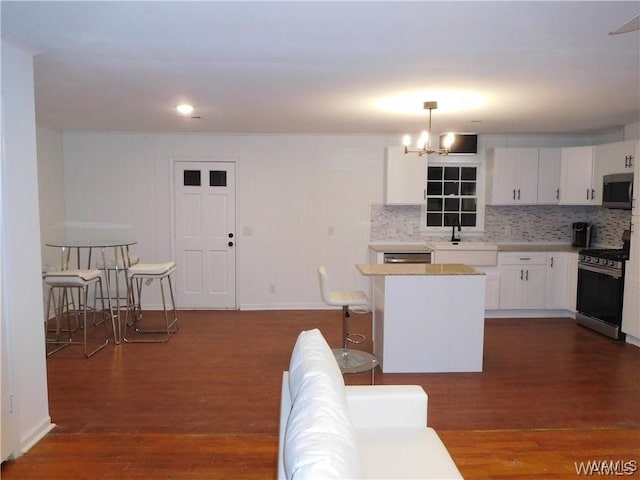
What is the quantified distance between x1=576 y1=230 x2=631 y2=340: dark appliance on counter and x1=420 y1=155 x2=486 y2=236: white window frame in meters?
1.33

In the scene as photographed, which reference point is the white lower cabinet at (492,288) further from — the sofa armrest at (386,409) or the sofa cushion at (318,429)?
the sofa cushion at (318,429)

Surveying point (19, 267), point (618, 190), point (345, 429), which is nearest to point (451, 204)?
point (618, 190)

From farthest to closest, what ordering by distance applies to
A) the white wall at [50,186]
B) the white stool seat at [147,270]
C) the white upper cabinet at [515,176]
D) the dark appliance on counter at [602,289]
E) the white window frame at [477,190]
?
the white window frame at [477,190] → the white upper cabinet at [515,176] → the white wall at [50,186] → the dark appliance on counter at [602,289] → the white stool seat at [147,270]

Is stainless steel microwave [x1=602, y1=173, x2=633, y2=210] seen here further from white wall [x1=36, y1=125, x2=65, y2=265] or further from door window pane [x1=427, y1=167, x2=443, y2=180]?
Result: white wall [x1=36, y1=125, x2=65, y2=265]

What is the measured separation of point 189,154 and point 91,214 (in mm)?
1515

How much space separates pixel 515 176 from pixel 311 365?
516cm

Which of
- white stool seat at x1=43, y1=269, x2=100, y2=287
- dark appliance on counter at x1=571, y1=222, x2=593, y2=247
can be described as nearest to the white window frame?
dark appliance on counter at x1=571, y1=222, x2=593, y2=247

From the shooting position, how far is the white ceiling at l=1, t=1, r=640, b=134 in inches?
87.4

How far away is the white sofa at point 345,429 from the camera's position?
53.6 inches

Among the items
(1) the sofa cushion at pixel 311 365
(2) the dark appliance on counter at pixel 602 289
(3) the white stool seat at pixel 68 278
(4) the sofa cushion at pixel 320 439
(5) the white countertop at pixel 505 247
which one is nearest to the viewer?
(4) the sofa cushion at pixel 320 439

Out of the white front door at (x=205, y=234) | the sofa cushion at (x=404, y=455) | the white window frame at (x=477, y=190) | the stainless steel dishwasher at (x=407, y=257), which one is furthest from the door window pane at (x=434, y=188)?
the sofa cushion at (x=404, y=455)

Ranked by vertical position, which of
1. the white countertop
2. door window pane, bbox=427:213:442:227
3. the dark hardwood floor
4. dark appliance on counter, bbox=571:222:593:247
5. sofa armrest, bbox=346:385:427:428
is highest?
door window pane, bbox=427:213:442:227

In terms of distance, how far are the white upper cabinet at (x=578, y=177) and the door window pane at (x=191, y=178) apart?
4.74m

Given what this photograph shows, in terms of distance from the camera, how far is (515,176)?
620 cm
